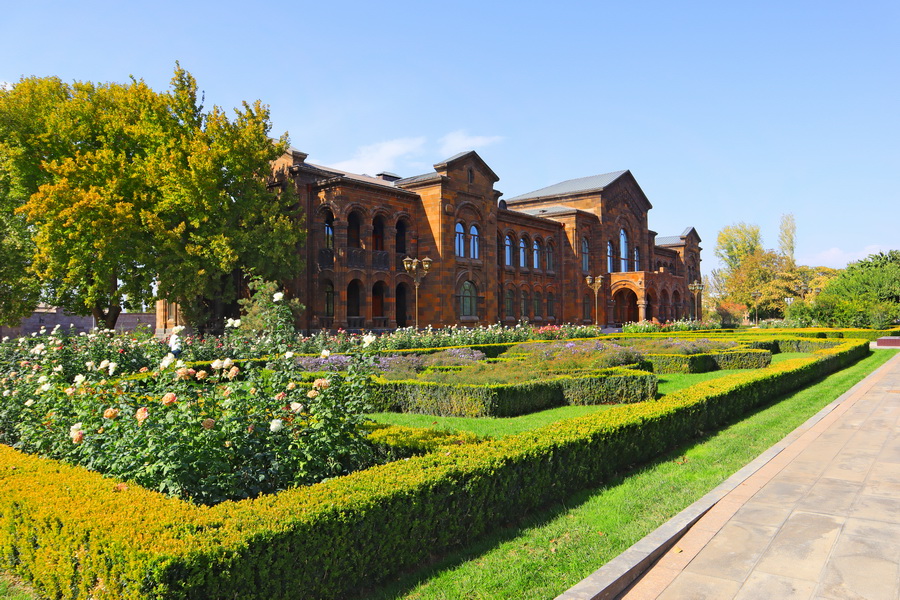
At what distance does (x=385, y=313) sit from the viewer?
2931cm

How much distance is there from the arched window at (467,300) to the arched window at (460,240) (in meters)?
1.69

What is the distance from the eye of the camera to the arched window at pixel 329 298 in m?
28.0

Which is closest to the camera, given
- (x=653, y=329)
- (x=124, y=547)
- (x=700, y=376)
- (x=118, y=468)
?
(x=124, y=547)

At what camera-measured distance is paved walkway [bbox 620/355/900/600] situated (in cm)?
387

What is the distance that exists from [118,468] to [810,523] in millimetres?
5718

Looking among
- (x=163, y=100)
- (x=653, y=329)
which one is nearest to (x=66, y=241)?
(x=163, y=100)

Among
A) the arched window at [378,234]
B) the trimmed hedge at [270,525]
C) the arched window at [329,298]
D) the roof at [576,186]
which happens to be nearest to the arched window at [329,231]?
the arched window at [329,298]

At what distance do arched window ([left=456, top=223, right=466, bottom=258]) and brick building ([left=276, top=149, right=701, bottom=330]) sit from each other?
0.21 feet

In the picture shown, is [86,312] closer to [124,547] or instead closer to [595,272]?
[124,547]

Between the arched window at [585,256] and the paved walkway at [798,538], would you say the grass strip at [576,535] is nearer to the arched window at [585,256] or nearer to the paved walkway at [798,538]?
the paved walkway at [798,538]

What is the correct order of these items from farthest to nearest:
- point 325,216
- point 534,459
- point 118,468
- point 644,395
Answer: point 325,216 < point 644,395 < point 534,459 < point 118,468

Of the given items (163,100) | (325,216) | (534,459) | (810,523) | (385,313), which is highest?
(163,100)

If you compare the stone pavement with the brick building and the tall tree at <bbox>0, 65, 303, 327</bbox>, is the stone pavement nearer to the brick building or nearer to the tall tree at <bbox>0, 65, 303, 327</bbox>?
the tall tree at <bbox>0, 65, 303, 327</bbox>

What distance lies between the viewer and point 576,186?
4691 centimetres
